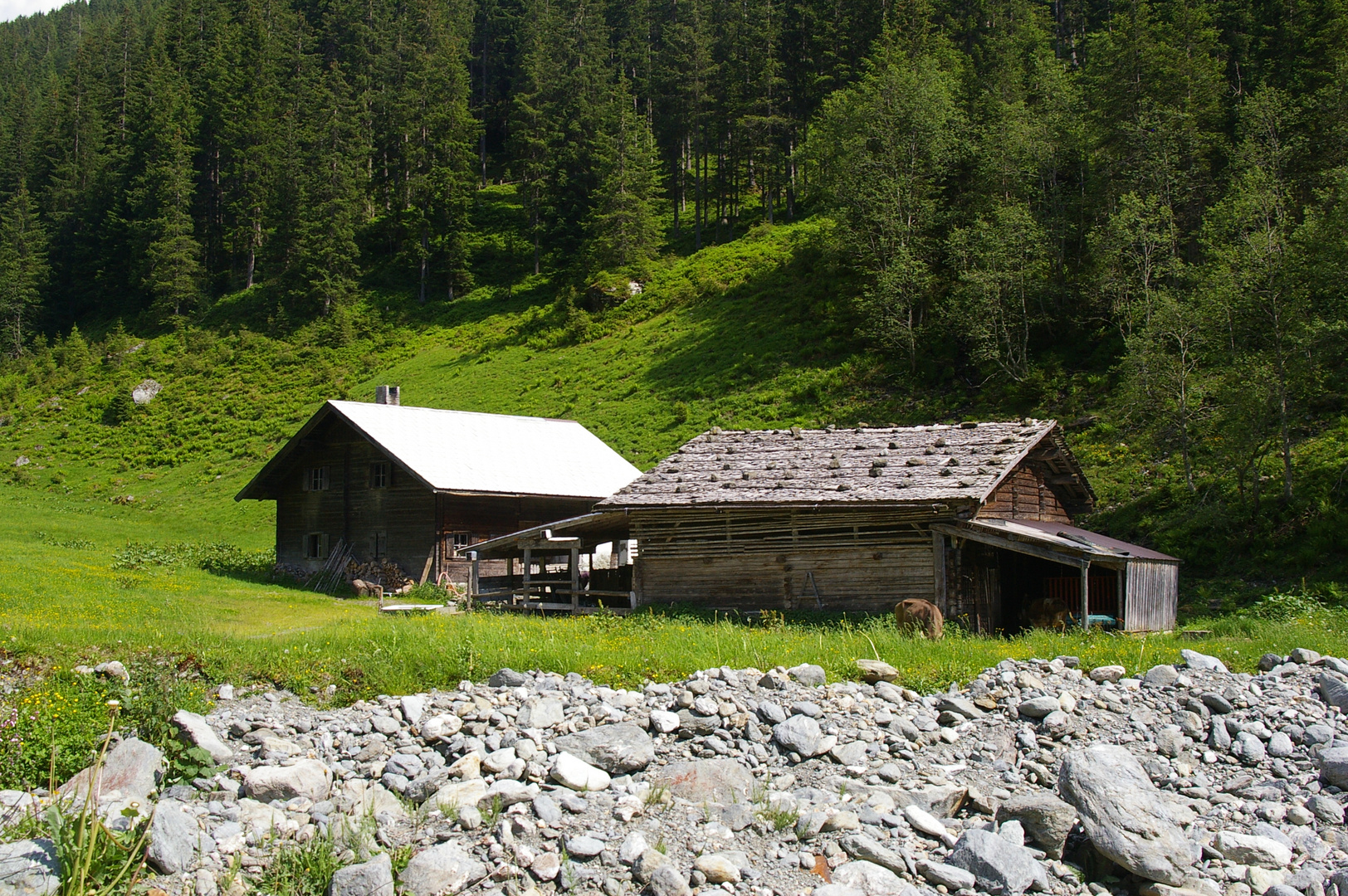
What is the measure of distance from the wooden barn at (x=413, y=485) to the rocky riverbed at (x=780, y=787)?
16859 millimetres

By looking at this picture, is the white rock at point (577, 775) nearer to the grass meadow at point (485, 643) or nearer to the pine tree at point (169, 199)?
the grass meadow at point (485, 643)

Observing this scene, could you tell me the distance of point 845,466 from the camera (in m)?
22.9

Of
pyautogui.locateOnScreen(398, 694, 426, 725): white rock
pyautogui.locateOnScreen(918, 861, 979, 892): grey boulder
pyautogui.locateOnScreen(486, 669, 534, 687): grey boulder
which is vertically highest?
pyautogui.locateOnScreen(486, 669, 534, 687): grey boulder

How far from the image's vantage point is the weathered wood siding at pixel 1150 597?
18.9 m

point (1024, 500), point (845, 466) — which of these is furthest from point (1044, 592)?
point (845, 466)

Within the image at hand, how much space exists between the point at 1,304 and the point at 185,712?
264 ft

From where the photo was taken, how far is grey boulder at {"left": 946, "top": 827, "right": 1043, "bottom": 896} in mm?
8477

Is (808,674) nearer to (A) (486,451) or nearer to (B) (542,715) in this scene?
(B) (542,715)

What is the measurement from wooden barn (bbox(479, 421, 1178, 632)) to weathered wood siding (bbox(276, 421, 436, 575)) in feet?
17.2

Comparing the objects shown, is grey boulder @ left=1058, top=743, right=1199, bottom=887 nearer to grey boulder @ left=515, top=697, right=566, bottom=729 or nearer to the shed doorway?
grey boulder @ left=515, top=697, right=566, bottom=729

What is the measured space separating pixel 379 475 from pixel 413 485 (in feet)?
5.49

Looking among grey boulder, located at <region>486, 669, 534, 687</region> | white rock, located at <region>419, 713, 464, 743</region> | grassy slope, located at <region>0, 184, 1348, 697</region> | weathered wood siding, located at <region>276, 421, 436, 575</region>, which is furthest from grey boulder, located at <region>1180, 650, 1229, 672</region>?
weathered wood siding, located at <region>276, 421, 436, 575</region>

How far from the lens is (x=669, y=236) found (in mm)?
73500

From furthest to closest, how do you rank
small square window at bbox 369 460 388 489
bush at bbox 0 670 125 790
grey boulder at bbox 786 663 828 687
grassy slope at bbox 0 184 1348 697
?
1. small square window at bbox 369 460 388 489
2. grassy slope at bbox 0 184 1348 697
3. grey boulder at bbox 786 663 828 687
4. bush at bbox 0 670 125 790
